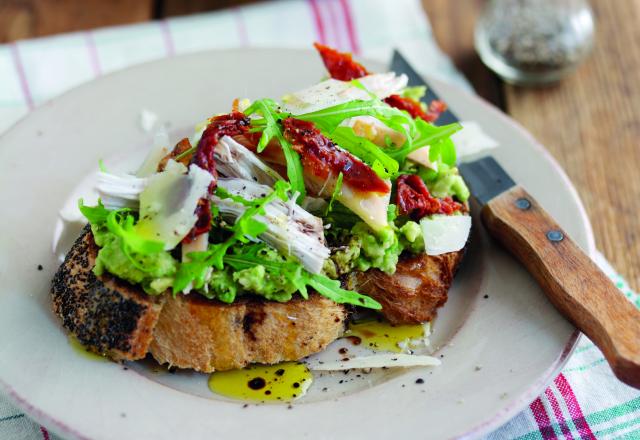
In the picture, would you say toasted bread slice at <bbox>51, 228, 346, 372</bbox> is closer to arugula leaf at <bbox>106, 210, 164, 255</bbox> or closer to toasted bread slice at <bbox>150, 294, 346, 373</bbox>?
toasted bread slice at <bbox>150, 294, 346, 373</bbox>

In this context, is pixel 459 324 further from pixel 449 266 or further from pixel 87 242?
pixel 87 242

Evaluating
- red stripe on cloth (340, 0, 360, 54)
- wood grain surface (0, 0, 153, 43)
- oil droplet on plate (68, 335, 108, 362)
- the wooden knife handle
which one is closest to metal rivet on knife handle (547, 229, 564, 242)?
the wooden knife handle

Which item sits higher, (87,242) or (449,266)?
(87,242)

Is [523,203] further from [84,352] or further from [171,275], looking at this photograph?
[84,352]

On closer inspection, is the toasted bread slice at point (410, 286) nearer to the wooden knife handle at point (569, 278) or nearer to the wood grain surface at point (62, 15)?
the wooden knife handle at point (569, 278)

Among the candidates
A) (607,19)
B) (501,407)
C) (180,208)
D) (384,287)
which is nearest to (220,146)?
(180,208)

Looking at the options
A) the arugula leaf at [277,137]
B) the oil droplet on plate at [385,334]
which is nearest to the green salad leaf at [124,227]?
the arugula leaf at [277,137]
